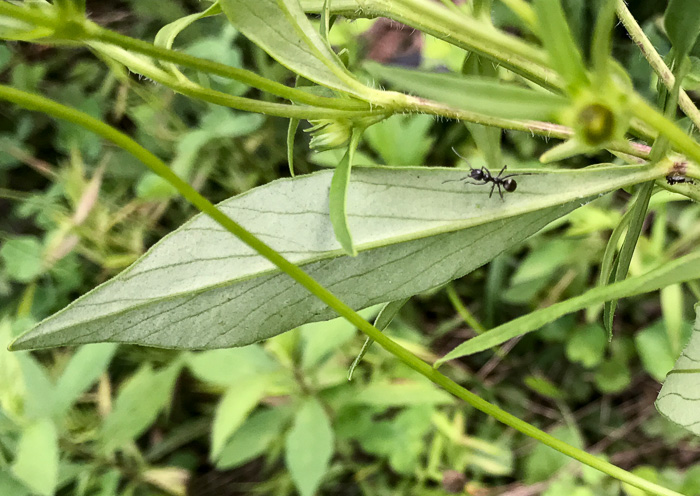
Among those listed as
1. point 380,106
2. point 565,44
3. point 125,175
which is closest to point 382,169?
point 380,106

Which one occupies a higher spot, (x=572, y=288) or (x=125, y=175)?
(x=125, y=175)

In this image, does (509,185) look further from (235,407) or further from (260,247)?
(235,407)

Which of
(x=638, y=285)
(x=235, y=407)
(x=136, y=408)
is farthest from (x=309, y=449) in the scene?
(x=638, y=285)

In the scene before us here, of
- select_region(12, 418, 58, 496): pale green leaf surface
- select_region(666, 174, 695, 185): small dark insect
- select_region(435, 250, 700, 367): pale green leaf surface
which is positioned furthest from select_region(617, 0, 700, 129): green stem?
select_region(12, 418, 58, 496): pale green leaf surface

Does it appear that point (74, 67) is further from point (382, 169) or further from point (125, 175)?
point (382, 169)

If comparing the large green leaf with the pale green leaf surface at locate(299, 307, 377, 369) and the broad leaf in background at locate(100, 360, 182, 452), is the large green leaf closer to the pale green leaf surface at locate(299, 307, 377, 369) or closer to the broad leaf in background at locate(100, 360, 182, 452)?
the pale green leaf surface at locate(299, 307, 377, 369)

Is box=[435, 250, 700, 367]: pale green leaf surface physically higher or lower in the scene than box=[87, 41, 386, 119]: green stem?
lower

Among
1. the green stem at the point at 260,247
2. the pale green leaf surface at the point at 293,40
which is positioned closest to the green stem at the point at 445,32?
→ the pale green leaf surface at the point at 293,40

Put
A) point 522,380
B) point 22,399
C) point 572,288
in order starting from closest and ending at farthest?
point 22,399 → point 572,288 → point 522,380
